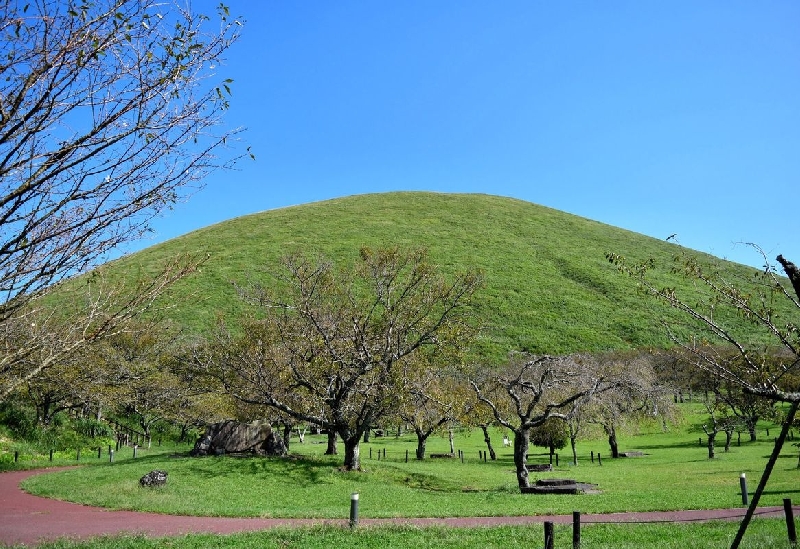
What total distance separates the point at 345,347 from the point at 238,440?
25.1 ft

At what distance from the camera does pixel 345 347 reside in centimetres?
2681

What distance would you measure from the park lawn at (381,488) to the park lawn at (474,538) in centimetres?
315

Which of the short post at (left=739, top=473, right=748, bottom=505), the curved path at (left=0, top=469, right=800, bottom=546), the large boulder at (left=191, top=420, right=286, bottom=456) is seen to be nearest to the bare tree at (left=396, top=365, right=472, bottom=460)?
the large boulder at (left=191, top=420, right=286, bottom=456)

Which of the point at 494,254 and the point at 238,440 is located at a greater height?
the point at 494,254

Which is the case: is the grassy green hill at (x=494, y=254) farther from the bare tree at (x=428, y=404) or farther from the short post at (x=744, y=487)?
the short post at (x=744, y=487)

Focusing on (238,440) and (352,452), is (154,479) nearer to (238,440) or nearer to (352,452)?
(238,440)

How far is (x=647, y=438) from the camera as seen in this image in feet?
174

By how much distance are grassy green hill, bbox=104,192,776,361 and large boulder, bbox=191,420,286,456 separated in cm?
3052

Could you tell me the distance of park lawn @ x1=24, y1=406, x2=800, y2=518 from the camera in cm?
1758

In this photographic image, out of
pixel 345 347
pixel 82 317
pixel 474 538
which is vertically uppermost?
pixel 345 347

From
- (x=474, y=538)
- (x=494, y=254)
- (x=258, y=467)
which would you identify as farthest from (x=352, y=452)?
(x=494, y=254)

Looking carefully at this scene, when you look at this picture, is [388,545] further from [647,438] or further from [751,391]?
[647,438]

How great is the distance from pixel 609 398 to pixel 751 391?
103 feet

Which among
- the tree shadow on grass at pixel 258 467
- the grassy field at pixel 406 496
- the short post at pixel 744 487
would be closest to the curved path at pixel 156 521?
the short post at pixel 744 487
